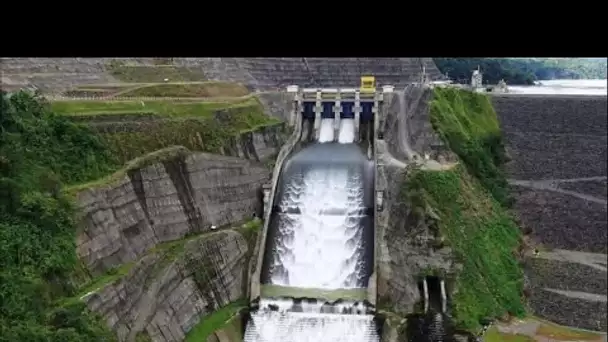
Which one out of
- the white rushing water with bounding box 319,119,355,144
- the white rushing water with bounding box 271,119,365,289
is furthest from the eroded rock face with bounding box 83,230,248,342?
the white rushing water with bounding box 319,119,355,144

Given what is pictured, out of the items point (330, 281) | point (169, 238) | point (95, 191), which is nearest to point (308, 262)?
point (330, 281)

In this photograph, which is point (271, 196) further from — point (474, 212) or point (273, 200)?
point (474, 212)

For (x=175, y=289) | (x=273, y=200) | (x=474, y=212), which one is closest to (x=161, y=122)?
(x=273, y=200)

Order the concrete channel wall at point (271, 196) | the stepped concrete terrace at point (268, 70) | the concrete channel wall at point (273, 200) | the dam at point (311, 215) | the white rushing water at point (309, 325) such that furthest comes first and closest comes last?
1. the stepped concrete terrace at point (268, 70)
2. the concrete channel wall at point (271, 196)
3. the concrete channel wall at point (273, 200)
4. the white rushing water at point (309, 325)
5. the dam at point (311, 215)

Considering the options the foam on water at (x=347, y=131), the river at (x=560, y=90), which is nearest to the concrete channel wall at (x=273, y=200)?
the foam on water at (x=347, y=131)

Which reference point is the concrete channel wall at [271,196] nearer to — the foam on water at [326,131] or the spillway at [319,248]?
the spillway at [319,248]

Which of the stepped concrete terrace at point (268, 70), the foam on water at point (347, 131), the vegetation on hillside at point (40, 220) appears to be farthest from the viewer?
the foam on water at point (347, 131)

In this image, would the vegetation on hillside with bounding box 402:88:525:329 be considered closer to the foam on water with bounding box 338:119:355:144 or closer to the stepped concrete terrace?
the foam on water with bounding box 338:119:355:144
